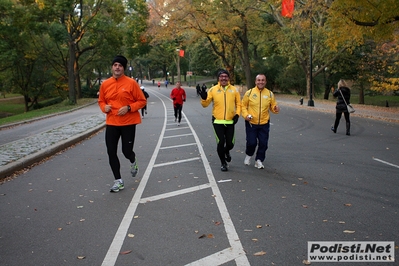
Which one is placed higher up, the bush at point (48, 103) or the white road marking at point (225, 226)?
the bush at point (48, 103)

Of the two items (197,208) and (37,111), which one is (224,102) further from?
(37,111)

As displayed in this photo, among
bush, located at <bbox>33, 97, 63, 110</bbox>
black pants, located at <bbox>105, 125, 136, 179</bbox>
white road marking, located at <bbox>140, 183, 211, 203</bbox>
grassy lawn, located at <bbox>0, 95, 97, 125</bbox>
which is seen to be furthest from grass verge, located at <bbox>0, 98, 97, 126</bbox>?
white road marking, located at <bbox>140, 183, 211, 203</bbox>

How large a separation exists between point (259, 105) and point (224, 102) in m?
0.78

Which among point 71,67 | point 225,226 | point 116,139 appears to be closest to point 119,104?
point 116,139

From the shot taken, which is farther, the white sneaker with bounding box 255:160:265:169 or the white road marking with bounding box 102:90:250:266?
the white sneaker with bounding box 255:160:265:169

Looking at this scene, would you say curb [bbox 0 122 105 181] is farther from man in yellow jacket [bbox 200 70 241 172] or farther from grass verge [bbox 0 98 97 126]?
grass verge [bbox 0 98 97 126]

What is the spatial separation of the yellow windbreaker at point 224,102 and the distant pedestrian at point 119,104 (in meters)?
1.63

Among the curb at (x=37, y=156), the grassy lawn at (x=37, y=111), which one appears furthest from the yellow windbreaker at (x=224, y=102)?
the grassy lawn at (x=37, y=111)

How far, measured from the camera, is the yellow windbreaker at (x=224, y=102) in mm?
7375

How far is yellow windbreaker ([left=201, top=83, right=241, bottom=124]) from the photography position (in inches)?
290

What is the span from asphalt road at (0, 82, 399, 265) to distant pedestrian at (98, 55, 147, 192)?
34.9 inches

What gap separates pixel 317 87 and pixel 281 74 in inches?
188

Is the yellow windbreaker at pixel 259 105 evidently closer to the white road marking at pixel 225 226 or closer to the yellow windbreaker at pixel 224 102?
the yellow windbreaker at pixel 224 102

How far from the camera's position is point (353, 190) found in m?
6.14
